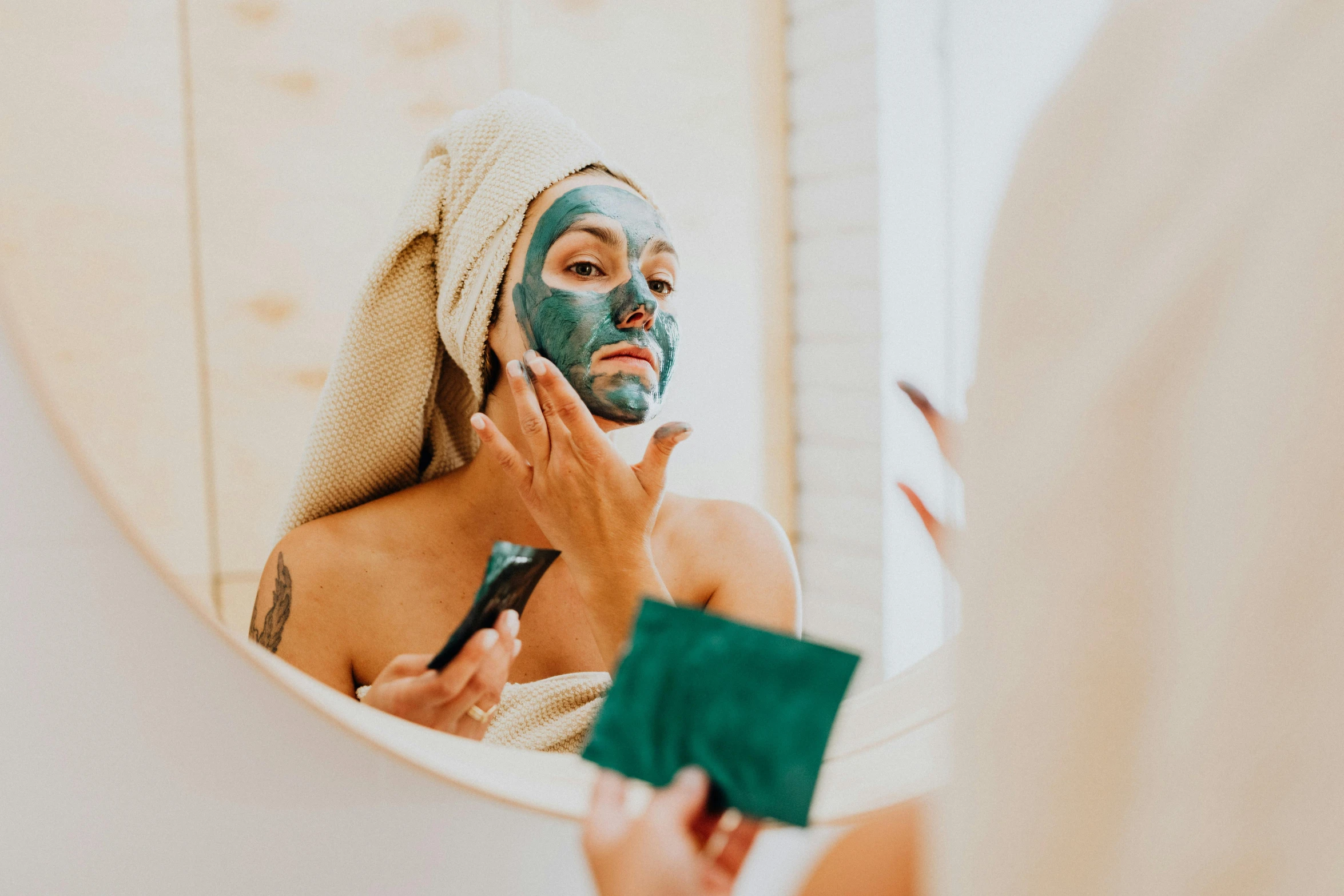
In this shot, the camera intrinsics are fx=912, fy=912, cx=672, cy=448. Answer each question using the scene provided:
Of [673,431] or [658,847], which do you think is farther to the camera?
[673,431]

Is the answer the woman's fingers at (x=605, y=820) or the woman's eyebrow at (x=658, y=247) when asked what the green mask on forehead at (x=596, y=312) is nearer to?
the woman's eyebrow at (x=658, y=247)

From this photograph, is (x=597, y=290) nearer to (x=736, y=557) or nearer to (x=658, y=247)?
(x=658, y=247)

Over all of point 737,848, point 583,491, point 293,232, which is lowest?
point 737,848

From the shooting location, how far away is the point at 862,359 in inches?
19.4

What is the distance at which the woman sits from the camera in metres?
0.40

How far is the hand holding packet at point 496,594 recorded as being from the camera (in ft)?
1.34

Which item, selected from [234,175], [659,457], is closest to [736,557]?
[659,457]

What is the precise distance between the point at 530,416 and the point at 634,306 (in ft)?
0.24

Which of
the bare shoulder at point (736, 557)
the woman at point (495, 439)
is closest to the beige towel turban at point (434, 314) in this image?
the woman at point (495, 439)

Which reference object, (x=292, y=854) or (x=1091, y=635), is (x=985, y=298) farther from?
(x=292, y=854)

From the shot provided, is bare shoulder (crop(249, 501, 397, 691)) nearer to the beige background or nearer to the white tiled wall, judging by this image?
the beige background

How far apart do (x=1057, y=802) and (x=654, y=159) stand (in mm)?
345

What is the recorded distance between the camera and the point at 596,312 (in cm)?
43

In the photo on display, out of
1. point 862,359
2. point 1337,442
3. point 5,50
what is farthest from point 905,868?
point 5,50
